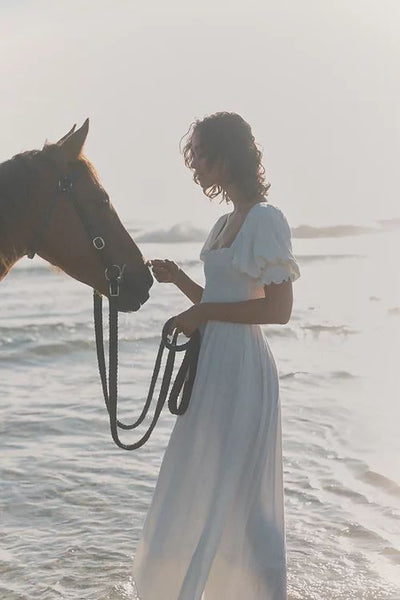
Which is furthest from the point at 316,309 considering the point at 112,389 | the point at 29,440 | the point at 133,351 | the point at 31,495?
the point at 112,389

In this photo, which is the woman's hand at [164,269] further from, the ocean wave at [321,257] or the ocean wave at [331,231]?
the ocean wave at [331,231]

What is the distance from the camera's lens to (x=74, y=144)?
3.63 meters

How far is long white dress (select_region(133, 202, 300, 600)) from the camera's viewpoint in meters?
3.51

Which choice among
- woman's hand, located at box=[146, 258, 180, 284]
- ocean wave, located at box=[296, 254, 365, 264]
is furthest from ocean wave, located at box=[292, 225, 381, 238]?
woman's hand, located at box=[146, 258, 180, 284]

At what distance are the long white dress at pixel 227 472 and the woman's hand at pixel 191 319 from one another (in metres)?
0.08

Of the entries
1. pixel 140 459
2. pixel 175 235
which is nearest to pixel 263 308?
pixel 140 459

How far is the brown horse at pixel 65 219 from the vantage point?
140 inches

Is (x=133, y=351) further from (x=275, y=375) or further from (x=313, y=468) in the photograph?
(x=275, y=375)

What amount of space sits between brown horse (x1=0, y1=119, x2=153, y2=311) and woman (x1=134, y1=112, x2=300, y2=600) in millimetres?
365

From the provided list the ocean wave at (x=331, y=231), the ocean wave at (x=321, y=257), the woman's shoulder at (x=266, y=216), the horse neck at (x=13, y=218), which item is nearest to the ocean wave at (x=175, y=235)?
the ocean wave at (x=331, y=231)

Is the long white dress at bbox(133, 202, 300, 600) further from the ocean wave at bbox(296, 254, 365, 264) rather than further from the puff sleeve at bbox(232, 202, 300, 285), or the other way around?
the ocean wave at bbox(296, 254, 365, 264)

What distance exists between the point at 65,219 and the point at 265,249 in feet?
2.62

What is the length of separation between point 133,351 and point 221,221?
8.34 m

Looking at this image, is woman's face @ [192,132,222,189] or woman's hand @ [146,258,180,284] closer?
woman's face @ [192,132,222,189]
